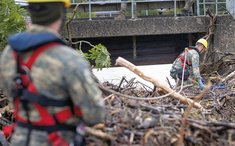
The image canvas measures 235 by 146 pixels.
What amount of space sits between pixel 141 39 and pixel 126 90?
584 centimetres

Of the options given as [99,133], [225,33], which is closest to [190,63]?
[225,33]

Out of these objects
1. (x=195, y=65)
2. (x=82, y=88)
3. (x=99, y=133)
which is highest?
(x=82, y=88)

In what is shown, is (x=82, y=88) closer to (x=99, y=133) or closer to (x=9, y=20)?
(x=99, y=133)

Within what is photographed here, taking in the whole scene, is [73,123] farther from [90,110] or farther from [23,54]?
[23,54]

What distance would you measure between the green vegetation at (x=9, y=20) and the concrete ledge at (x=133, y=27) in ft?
11.6

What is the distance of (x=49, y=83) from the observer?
282cm

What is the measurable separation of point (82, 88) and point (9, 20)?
388 centimetres

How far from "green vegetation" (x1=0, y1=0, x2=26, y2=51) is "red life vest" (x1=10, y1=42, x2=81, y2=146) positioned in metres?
3.44

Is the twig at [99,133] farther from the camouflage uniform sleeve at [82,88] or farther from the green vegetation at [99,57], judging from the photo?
the green vegetation at [99,57]

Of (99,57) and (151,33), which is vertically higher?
(151,33)

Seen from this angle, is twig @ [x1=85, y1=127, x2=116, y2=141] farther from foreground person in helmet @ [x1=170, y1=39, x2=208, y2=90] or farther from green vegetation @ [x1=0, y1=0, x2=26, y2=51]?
foreground person in helmet @ [x1=170, y1=39, x2=208, y2=90]

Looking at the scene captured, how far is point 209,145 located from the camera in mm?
3416

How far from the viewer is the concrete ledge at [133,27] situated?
10.1 m

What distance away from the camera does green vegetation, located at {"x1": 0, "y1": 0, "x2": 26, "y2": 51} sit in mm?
6305
